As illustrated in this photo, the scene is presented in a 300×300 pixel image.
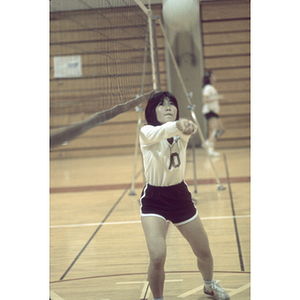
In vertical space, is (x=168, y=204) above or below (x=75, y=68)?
below

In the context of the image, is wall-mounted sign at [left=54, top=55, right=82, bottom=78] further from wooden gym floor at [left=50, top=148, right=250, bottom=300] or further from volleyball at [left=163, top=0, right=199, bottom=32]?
wooden gym floor at [left=50, top=148, right=250, bottom=300]

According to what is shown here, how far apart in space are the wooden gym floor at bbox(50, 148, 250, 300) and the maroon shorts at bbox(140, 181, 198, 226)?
0.57m

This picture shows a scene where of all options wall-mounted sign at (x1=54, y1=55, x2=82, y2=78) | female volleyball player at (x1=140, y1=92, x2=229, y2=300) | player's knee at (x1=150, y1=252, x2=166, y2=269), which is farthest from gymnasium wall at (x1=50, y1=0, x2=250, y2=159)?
player's knee at (x1=150, y1=252, x2=166, y2=269)

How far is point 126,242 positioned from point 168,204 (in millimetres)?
1440

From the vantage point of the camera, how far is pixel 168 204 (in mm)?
1986

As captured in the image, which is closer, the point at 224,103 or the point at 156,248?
the point at 156,248

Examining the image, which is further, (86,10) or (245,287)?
(245,287)

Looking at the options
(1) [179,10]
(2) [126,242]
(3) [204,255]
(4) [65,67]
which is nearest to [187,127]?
(4) [65,67]

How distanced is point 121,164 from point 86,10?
5.66 m

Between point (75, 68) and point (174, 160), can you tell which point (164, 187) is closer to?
point (174, 160)

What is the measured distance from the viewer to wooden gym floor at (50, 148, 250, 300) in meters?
2.47

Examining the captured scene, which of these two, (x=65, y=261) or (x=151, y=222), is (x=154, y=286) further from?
(x=65, y=261)

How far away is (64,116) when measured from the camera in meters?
1.41

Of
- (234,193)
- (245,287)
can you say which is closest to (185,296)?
(245,287)
